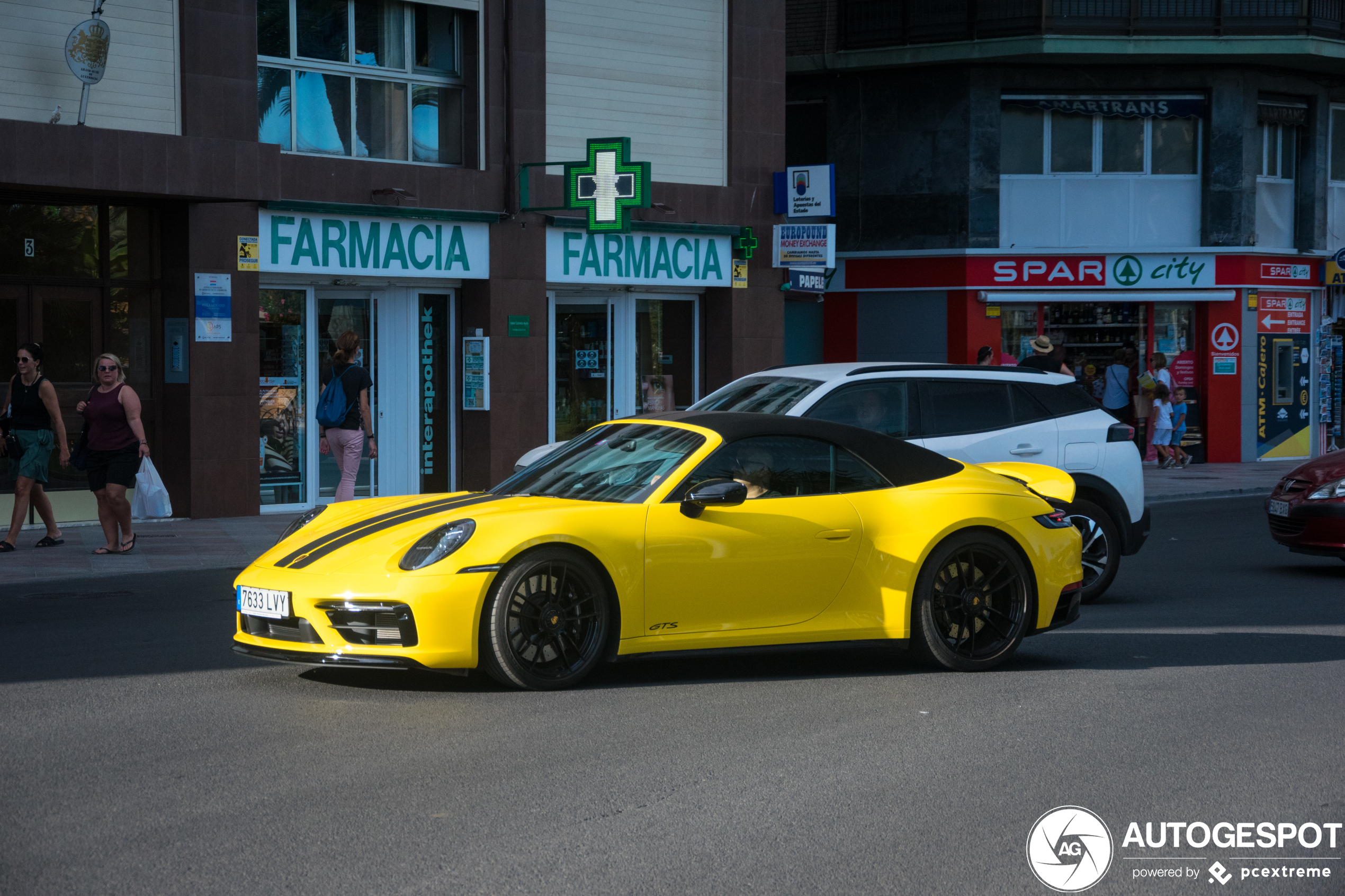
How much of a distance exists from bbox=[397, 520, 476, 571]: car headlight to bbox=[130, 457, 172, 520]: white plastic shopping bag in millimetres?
6908

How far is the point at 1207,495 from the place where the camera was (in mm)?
20719

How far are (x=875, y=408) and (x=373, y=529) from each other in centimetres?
417

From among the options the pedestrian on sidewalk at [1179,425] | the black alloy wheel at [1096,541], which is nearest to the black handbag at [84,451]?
the black alloy wheel at [1096,541]

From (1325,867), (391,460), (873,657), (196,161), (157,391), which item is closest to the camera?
(1325,867)

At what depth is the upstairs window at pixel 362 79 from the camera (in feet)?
57.9

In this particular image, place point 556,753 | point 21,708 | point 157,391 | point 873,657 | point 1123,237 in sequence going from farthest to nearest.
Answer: point 1123,237
point 157,391
point 873,657
point 21,708
point 556,753

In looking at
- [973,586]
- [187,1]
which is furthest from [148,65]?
[973,586]

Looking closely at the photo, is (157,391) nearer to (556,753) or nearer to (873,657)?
(873,657)

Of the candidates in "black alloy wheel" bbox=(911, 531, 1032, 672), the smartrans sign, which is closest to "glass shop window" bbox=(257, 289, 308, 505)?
the smartrans sign

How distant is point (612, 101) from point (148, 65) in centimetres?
606

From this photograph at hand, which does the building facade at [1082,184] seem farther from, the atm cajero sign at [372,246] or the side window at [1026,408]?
→ the side window at [1026,408]

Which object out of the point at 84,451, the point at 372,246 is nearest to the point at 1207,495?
the point at 372,246

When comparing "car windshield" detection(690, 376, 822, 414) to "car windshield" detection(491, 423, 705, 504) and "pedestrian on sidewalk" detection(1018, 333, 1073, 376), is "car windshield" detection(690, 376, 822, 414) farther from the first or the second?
"pedestrian on sidewalk" detection(1018, 333, 1073, 376)

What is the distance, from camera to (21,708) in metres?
6.75
